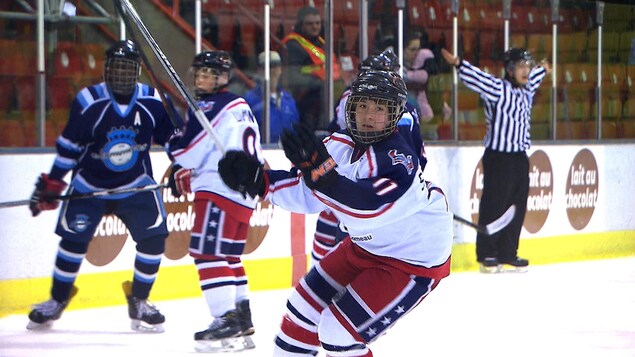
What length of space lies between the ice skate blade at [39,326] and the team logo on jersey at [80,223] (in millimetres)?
436

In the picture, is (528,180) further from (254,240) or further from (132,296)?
(132,296)

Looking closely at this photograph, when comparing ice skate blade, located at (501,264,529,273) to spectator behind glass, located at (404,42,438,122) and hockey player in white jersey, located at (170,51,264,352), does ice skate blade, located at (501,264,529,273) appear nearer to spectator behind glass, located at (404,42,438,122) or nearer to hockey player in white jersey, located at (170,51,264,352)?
spectator behind glass, located at (404,42,438,122)

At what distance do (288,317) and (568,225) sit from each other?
18.0 ft

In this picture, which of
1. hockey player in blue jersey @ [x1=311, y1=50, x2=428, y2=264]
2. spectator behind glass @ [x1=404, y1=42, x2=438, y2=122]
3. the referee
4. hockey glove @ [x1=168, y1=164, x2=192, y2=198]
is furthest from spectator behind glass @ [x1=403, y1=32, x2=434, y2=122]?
hockey glove @ [x1=168, y1=164, x2=192, y2=198]

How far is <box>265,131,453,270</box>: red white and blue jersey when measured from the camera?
288 cm

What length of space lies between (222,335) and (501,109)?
11.4ft

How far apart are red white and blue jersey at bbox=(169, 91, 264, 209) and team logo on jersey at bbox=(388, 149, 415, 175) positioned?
1.54m

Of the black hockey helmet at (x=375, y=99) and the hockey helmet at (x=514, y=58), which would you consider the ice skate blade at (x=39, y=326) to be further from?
the hockey helmet at (x=514, y=58)

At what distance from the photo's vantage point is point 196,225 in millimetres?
4516

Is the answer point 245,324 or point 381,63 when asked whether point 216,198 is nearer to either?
point 245,324

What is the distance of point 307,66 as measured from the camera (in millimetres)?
6785

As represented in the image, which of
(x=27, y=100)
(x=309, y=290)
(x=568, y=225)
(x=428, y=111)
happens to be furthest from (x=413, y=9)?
(x=309, y=290)

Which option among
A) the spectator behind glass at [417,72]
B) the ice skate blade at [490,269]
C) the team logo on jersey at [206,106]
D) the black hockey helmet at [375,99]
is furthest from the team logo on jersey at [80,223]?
the ice skate blade at [490,269]

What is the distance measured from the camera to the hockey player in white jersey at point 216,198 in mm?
4465
